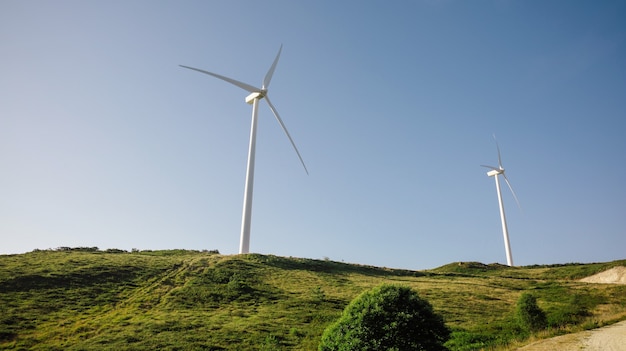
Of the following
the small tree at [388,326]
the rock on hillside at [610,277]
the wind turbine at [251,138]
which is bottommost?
the small tree at [388,326]

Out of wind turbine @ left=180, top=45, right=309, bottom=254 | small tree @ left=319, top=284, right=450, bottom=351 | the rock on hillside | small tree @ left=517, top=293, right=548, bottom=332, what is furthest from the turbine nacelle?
small tree @ left=319, top=284, right=450, bottom=351

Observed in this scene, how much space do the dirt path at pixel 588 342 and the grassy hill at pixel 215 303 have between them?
7.51 feet

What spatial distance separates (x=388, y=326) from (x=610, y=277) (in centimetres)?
6710

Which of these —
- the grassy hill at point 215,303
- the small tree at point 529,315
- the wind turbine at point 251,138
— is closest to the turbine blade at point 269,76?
the wind turbine at point 251,138

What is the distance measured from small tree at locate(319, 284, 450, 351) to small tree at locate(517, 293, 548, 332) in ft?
46.7

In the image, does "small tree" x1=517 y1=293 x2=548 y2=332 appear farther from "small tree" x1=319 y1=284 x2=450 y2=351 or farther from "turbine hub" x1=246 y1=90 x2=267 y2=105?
"turbine hub" x1=246 y1=90 x2=267 y2=105

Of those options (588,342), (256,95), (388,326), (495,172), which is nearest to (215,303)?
(388,326)

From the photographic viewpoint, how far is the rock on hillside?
6475 cm

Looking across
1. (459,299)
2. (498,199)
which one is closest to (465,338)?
(459,299)

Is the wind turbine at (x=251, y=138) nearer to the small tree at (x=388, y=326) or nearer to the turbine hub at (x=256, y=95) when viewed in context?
the turbine hub at (x=256, y=95)

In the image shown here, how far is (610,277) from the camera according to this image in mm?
65688

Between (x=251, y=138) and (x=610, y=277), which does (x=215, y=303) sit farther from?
(x=610, y=277)

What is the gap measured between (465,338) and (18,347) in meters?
31.8

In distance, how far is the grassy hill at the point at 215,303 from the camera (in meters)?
29.4
